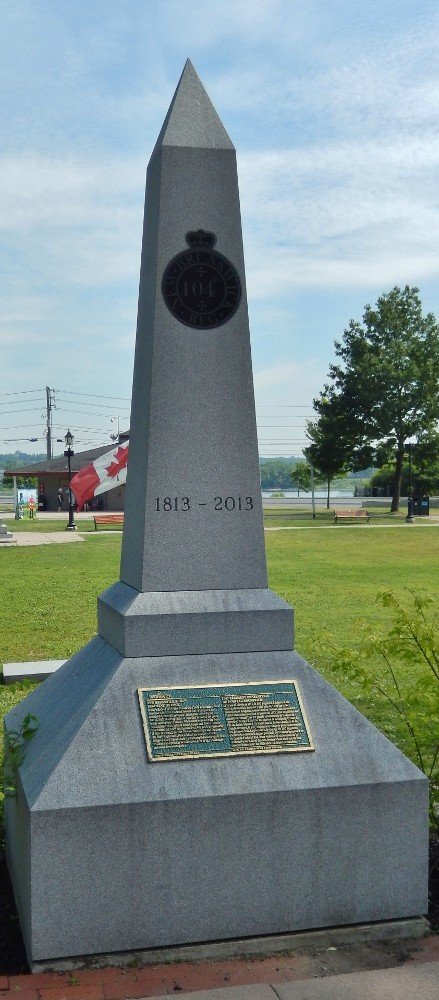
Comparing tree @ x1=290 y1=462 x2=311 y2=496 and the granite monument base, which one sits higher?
tree @ x1=290 y1=462 x2=311 y2=496

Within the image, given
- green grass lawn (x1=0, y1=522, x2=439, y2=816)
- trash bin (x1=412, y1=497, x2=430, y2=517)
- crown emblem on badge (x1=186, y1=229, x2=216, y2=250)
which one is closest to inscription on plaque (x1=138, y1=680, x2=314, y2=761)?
green grass lawn (x1=0, y1=522, x2=439, y2=816)

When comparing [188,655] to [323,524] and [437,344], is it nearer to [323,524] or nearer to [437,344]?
[323,524]

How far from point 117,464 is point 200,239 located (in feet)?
96.0

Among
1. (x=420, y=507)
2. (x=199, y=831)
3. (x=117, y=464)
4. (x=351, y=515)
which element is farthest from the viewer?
(x=420, y=507)

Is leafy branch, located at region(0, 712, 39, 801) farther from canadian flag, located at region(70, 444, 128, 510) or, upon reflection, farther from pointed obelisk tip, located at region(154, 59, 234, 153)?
canadian flag, located at region(70, 444, 128, 510)

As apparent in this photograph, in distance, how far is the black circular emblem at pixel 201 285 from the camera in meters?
5.00

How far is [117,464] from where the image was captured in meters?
34.1

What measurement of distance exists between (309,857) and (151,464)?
6.49ft

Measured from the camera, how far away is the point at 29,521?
43.2 metres

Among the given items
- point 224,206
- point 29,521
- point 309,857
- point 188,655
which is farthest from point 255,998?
point 29,521

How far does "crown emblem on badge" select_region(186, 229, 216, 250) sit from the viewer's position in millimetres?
5027

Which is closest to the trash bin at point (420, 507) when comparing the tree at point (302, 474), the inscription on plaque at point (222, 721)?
the tree at point (302, 474)

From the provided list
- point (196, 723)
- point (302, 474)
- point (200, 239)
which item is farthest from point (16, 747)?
point (302, 474)

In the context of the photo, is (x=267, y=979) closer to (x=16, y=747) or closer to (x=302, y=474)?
(x=16, y=747)
